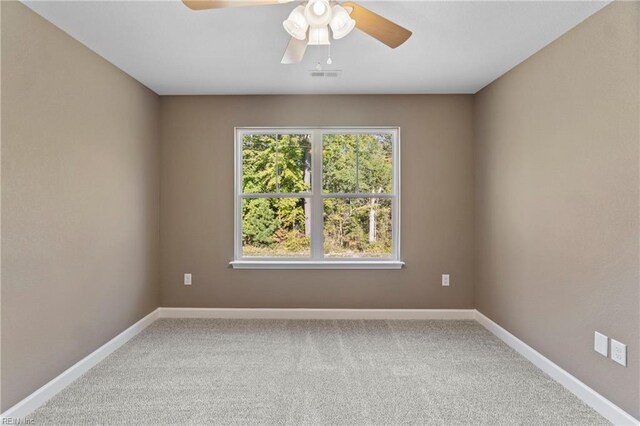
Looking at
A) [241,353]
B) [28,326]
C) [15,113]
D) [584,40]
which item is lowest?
[241,353]

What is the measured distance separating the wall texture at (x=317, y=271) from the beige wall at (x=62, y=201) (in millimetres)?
492

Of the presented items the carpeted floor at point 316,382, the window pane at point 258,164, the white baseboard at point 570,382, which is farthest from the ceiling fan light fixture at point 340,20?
the white baseboard at point 570,382

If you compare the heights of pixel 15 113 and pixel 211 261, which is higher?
pixel 15 113

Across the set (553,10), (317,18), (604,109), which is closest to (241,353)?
(317,18)

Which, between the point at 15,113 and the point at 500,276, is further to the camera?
the point at 500,276

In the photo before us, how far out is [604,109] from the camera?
84.4 inches

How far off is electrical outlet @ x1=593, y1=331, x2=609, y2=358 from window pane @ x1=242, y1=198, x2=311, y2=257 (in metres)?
2.58

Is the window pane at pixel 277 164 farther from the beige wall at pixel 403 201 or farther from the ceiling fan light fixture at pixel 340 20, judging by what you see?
the ceiling fan light fixture at pixel 340 20

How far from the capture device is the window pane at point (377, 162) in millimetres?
3994

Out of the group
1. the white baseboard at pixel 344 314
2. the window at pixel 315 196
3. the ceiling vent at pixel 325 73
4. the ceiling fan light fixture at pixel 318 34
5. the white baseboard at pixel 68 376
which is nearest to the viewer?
the ceiling fan light fixture at pixel 318 34

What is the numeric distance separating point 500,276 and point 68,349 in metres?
3.57

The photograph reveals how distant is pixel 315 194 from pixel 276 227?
57cm

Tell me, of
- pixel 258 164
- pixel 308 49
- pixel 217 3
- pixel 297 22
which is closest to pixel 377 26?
pixel 297 22

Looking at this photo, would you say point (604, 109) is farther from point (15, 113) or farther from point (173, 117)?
point (173, 117)
